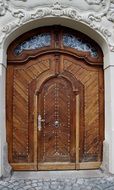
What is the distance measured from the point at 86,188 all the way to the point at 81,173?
80cm

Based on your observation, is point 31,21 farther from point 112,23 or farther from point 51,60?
point 112,23


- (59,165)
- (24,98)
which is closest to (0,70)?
(24,98)

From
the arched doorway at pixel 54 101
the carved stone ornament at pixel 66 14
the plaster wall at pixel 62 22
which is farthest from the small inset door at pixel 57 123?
the carved stone ornament at pixel 66 14

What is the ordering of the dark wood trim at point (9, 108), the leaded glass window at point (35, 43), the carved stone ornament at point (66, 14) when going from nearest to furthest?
the carved stone ornament at point (66, 14), the dark wood trim at point (9, 108), the leaded glass window at point (35, 43)

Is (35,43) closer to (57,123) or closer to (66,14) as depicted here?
(66,14)

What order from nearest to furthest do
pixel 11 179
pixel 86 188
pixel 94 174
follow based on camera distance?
pixel 86 188, pixel 11 179, pixel 94 174

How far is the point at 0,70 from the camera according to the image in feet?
16.6

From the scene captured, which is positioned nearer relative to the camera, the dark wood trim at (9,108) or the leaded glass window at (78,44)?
the dark wood trim at (9,108)

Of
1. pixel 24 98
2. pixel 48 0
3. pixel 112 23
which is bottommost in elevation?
pixel 24 98

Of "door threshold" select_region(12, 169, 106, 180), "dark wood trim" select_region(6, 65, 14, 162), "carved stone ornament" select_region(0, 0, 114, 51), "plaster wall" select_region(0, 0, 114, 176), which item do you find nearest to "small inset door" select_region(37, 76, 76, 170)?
"door threshold" select_region(12, 169, 106, 180)

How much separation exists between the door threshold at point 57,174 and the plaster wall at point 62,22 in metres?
0.21

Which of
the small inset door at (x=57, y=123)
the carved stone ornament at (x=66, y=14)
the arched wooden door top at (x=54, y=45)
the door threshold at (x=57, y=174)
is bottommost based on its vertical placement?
the door threshold at (x=57, y=174)

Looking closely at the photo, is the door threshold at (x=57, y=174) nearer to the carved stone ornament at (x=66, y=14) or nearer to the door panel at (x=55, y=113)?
the door panel at (x=55, y=113)

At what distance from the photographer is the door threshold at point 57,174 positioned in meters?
5.21
